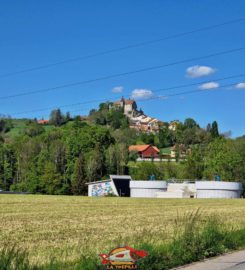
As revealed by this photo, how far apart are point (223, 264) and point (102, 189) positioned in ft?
299

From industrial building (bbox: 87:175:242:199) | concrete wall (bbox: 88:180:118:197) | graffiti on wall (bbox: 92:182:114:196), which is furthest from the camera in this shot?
concrete wall (bbox: 88:180:118:197)

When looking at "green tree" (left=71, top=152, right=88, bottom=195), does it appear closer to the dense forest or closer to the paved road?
the dense forest

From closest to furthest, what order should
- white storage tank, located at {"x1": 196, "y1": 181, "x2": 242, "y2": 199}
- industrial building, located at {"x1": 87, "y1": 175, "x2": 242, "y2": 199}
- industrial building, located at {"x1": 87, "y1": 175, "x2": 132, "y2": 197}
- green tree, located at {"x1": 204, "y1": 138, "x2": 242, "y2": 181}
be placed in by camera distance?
1. white storage tank, located at {"x1": 196, "y1": 181, "x2": 242, "y2": 199}
2. industrial building, located at {"x1": 87, "y1": 175, "x2": 242, "y2": 199}
3. industrial building, located at {"x1": 87, "y1": 175, "x2": 132, "y2": 197}
4. green tree, located at {"x1": 204, "y1": 138, "x2": 242, "y2": 181}

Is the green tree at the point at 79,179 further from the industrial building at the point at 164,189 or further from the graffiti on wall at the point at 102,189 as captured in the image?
the graffiti on wall at the point at 102,189

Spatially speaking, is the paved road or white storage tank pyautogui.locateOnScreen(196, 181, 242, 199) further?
white storage tank pyautogui.locateOnScreen(196, 181, 242, 199)

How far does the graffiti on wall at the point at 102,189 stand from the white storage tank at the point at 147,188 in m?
5.37

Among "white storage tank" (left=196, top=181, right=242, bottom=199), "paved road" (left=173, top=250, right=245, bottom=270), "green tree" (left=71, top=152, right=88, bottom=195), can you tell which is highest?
"green tree" (left=71, top=152, right=88, bottom=195)

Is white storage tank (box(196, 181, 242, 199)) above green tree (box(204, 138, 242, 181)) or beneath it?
beneath

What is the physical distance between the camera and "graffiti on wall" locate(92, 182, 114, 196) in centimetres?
9966

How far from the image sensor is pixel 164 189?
9544 centimetres

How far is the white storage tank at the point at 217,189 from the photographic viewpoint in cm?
8725

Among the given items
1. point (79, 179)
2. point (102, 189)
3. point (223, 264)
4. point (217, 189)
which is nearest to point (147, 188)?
point (102, 189)

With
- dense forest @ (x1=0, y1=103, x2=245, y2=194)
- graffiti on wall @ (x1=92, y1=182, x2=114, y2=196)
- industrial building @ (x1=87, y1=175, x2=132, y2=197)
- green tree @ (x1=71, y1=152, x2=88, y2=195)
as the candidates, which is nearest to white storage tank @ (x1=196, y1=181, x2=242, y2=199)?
industrial building @ (x1=87, y1=175, x2=132, y2=197)

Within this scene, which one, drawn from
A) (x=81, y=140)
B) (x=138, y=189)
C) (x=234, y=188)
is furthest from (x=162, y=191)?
(x=81, y=140)
